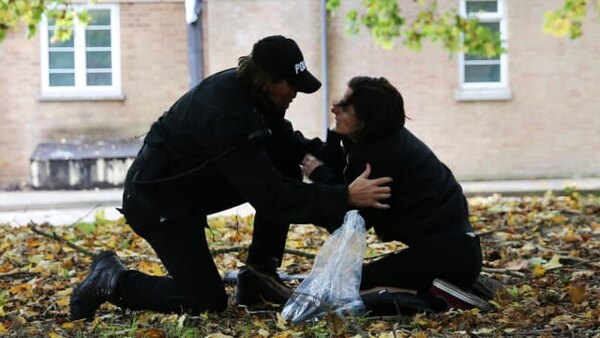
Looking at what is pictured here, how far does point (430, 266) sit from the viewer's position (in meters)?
5.45

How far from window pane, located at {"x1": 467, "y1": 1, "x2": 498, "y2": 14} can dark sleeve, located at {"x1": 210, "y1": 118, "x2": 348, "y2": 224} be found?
15938 mm

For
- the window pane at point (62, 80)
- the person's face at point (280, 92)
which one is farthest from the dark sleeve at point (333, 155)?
the window pane at point (62, 80)

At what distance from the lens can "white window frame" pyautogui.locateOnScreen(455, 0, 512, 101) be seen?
20234 millimetres

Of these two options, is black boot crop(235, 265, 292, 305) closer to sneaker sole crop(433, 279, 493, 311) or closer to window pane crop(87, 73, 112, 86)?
sneaker sole crop(433, 279, 493, 311)

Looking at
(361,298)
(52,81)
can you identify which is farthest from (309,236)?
(52,81)

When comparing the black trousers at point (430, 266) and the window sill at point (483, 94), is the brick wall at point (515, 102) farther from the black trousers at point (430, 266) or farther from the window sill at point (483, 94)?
the black trousers at point (430, 266)

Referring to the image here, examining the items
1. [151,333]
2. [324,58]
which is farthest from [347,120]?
[324,58]

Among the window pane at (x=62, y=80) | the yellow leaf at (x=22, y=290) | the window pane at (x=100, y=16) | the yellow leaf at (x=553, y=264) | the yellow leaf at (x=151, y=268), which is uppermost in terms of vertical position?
the window pane at (x=100, y=16)

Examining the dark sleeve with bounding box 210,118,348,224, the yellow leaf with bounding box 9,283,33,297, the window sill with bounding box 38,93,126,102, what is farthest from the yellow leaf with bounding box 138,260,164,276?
Result: the window sill with bounding box 38,93,126,102

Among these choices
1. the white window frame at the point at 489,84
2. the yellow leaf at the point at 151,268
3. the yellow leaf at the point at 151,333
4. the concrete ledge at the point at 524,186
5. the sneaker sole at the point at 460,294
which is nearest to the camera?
the yellow leaf at the point at 151,333

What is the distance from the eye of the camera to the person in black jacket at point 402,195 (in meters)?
5.30

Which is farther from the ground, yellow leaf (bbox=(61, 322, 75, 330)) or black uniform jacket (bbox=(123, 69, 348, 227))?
black uniform jacket (bbox=(123, 69, 348, 227))

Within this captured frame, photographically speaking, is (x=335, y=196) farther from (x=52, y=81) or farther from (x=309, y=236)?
(x=52, y=81)

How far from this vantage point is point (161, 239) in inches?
217
